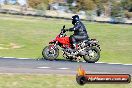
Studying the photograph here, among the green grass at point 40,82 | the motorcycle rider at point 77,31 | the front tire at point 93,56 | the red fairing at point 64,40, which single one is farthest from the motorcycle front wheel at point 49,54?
the green grass at point 40,82

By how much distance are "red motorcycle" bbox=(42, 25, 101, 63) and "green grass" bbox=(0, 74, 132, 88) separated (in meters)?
6.35

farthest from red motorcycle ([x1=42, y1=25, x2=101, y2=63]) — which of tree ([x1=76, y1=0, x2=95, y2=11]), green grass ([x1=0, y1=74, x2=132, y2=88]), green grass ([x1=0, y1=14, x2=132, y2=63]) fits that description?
tree ([x1=76, y1=0, x2=95, y2=11])

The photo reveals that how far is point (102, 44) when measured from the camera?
30656 mm

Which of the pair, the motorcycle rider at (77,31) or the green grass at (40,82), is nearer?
the green grass at (40,82)

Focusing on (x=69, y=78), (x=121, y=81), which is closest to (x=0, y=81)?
(x=69, y=78)

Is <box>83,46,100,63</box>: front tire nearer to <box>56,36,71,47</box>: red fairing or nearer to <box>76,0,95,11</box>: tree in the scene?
<box>56,36,71,47</box>: red fairing

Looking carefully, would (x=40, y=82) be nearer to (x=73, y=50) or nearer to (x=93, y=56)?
(x=93, y=56)

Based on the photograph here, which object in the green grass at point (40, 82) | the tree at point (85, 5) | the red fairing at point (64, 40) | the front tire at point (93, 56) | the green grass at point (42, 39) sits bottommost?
the tree at point (85, 5)

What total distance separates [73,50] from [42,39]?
11630mm

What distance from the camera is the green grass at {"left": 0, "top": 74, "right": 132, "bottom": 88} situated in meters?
11.6

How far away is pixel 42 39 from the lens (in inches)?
1243

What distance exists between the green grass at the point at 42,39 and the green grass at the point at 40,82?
9.49 metres

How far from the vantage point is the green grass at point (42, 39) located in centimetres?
2465

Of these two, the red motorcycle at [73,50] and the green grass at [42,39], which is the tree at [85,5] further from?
the red motorcycle at [73,50]
